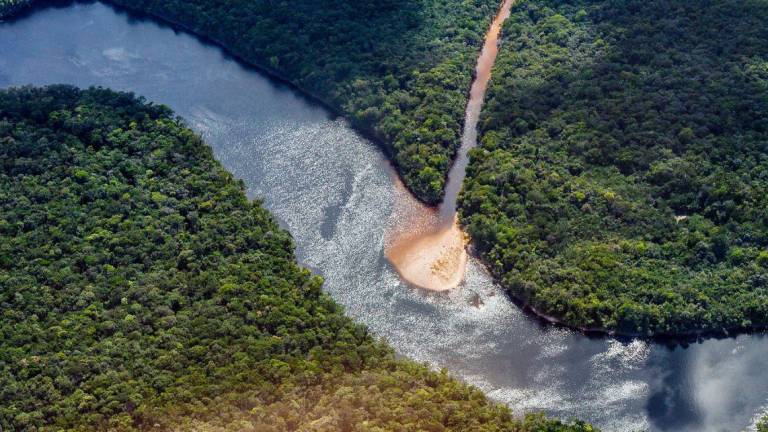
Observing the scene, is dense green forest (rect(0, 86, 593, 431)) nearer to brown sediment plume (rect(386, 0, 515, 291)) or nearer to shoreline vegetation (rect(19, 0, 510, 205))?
brown sediment plume (rect(386, 0, 515, 291))

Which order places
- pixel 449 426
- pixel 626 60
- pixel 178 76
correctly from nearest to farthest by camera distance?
pixel 449 426, pixel 626 60, pixel 178 76

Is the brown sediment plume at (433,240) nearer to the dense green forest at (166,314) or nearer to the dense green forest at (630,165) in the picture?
the dense green forest at (630,165)

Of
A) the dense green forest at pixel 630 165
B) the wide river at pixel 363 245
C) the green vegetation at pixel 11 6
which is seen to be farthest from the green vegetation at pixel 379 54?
the green vegetation at pixel 11 6

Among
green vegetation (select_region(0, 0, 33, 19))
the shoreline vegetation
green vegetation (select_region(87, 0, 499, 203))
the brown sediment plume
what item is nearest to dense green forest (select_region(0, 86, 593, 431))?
the brown sediment plume

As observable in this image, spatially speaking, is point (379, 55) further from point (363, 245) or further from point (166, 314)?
point (166, 314)

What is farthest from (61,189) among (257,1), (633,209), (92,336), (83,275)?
(633,209)

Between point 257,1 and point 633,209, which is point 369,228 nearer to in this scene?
point 633,209
